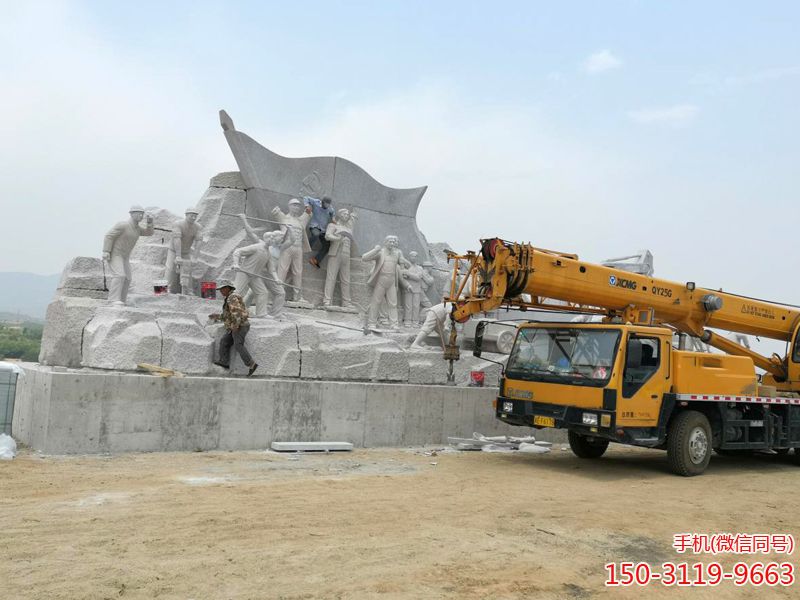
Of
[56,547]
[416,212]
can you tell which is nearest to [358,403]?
[56,547]

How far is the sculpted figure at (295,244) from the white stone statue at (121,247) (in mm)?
3746

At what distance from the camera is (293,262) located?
43.3ft

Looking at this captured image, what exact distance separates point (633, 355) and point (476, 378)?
12.4 feet

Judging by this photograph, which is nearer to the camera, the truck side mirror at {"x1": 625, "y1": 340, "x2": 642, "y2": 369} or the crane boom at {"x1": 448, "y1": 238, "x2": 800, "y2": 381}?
the truck side mirror at {"x1": 625, "y1": 340, "x2": 642, "y2": 369}

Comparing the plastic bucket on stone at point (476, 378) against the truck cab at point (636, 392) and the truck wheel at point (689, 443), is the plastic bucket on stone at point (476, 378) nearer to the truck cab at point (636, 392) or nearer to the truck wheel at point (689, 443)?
the truck cab at point (636, 392)

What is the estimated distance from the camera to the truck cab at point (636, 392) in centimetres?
811

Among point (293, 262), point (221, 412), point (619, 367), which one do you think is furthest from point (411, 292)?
point (619, 367)

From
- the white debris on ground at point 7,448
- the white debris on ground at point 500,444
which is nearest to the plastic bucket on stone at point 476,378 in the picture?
the white debris on ground at point 500,444

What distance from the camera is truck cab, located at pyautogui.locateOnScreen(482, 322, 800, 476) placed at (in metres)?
8.11

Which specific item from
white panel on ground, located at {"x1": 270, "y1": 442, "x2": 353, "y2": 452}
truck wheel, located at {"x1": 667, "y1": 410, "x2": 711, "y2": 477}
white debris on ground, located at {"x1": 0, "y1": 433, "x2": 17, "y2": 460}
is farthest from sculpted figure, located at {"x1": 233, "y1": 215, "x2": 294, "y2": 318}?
truck wheel, located at {"x1": 667, "y1": 410, "x2": 711, "y2": 477}

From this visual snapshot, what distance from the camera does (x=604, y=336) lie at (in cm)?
843

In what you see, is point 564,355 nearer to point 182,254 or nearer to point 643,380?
point 643,380

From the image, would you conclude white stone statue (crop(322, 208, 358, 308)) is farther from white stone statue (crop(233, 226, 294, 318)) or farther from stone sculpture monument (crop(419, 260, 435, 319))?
white stone statue (crop(233, 226, 294, 318))

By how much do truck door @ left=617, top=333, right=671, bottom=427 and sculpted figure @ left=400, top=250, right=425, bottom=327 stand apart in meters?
6.59
